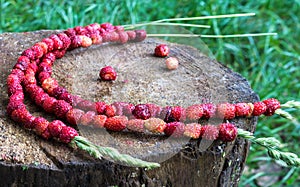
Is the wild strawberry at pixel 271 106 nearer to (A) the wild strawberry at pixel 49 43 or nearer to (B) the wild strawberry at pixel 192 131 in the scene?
(B) the wild strawberry at pixel 192 131

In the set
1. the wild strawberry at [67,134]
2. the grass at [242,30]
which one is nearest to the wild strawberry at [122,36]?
the wild strawberry at [67,134]

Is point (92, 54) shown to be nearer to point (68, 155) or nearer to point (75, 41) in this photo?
point (75, 41)

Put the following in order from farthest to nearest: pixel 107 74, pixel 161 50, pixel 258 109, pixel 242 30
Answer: pixel 242 30 < pixel 161 50 < pixel 107 74 < pixel 258 109

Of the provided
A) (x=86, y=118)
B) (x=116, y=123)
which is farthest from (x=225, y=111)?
(x=86, y=118)

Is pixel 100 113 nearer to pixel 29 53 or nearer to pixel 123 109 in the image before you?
pixel 123 109

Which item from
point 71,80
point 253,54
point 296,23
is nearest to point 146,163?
point 71,80

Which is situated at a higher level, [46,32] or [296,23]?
[46,32]

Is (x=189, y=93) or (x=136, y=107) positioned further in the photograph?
(x=189, y=93)
